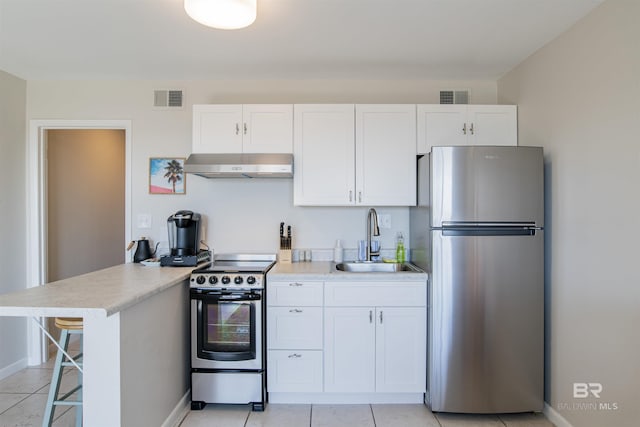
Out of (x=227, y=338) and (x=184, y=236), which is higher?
(x=184, y=236)

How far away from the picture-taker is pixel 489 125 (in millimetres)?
2779

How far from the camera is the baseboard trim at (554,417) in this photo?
2.21 m

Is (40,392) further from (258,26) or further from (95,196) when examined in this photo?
(258,26)

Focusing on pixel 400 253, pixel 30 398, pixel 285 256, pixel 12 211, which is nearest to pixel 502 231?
pixel 400 253

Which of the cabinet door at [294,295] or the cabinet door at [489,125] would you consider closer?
the cabinet door at [294,295]

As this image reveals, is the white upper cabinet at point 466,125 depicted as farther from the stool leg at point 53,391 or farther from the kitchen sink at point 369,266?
the stool leg at point 53,391

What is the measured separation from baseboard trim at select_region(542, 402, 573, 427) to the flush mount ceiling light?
3.05 m

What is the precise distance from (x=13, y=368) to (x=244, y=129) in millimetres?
2875

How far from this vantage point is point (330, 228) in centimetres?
313

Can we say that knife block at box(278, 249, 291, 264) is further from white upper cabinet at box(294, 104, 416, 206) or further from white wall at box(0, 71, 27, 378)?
white wall at box(0, 71, 27, 378)

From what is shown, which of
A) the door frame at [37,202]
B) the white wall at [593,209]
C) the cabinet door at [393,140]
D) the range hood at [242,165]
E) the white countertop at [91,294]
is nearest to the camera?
the white countertop at [91,294]

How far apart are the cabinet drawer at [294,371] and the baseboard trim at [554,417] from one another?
5.18ft

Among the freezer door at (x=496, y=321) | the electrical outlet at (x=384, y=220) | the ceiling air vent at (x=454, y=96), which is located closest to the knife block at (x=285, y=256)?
the electrical outlet at (x=384, y=220)

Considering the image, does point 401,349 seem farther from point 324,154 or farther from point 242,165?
point 242,165
